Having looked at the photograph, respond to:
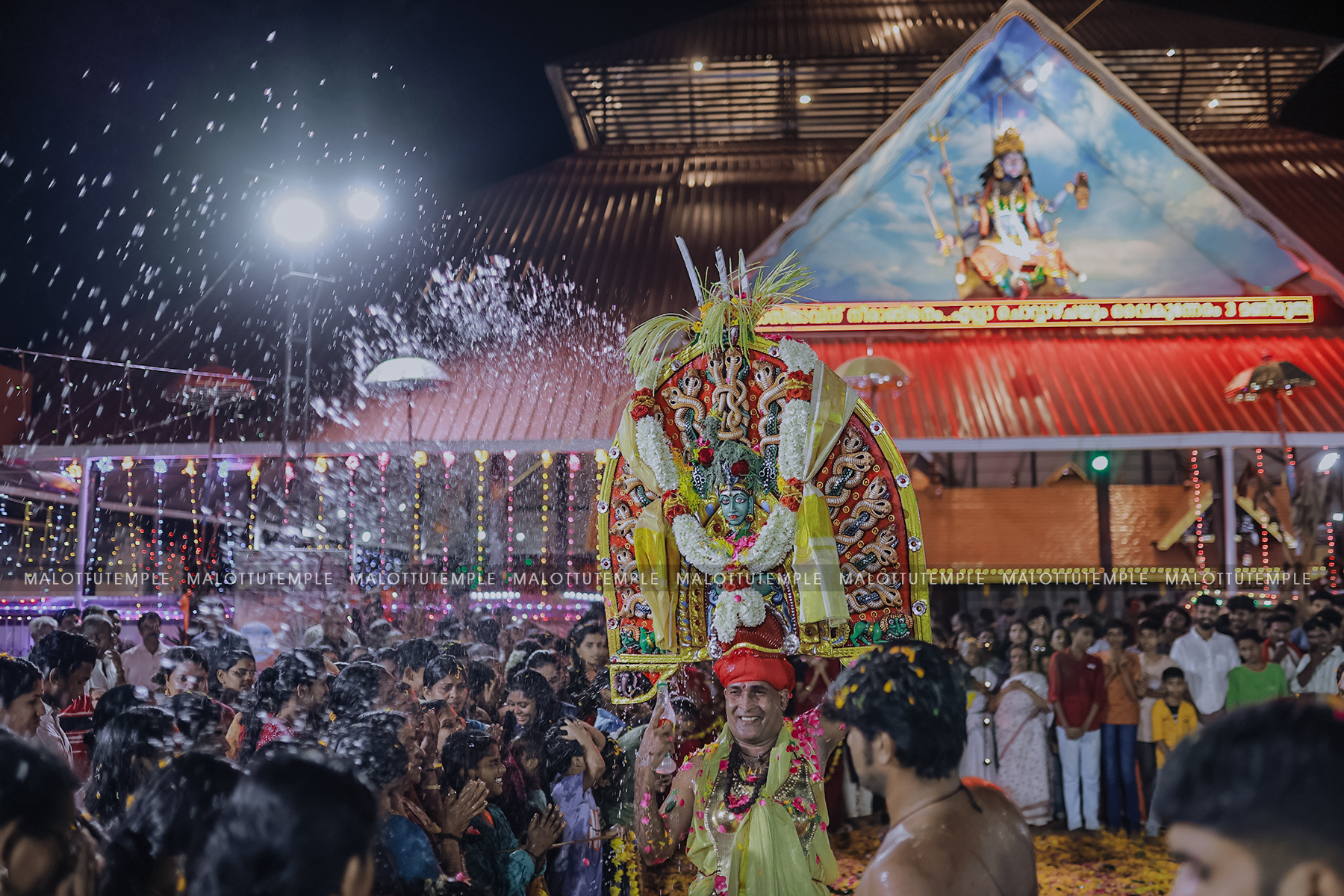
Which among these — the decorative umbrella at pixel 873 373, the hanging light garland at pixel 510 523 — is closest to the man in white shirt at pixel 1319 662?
the decorative umbrella at pixel 873 373

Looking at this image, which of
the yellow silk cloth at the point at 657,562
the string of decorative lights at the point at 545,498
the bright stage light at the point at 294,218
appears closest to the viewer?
the yellow silk cloth at the point at 657,562

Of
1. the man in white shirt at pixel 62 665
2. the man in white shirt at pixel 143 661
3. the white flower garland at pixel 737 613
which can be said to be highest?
the white flower garland at pixel 737 613

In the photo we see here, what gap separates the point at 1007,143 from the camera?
11.6 meters

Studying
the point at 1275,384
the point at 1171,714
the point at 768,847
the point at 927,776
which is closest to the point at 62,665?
the point at 768,847

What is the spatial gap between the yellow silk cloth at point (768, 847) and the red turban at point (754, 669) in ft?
0.63

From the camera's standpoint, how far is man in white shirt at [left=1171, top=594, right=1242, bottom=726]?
7840mm

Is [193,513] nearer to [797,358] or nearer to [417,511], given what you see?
[417,511]

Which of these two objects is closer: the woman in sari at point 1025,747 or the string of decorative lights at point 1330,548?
the woman in sari at point 1025,747

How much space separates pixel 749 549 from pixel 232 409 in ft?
29.4

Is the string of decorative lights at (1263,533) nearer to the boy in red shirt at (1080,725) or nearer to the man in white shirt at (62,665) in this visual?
the boy in red shirt at (1080,725)

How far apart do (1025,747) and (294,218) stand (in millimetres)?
7288

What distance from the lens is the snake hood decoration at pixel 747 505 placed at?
3.89 meters

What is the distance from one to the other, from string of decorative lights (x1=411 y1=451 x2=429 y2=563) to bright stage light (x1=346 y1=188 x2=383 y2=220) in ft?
9.33

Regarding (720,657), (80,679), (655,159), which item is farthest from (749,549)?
(655,159)
